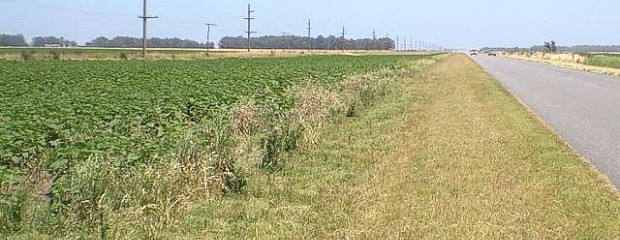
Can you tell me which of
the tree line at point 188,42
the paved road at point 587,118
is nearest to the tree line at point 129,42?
the tree line at point 188,42

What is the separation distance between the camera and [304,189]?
23.2 ft

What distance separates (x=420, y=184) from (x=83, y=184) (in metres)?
3.61

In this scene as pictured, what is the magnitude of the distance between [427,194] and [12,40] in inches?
5926

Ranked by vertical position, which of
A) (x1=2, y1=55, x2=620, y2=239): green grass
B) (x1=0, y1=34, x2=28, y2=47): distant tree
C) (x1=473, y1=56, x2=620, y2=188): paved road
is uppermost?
(x1=0, y1=34, x2=28, y2=47): distant tree

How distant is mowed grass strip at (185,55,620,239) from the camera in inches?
217

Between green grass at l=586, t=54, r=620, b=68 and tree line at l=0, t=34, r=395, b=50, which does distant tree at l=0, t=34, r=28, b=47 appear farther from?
green grass at l=586, t=54, r=620, b=68

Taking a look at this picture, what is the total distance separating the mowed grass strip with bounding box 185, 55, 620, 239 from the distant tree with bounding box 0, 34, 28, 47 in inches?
5599

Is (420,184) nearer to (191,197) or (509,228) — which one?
(509,228)

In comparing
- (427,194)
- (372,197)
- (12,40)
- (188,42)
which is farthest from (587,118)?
(188,42)

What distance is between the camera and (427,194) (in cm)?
672

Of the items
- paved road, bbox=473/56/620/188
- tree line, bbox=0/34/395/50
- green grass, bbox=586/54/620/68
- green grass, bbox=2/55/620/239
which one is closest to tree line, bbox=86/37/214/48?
tree line, bbox=0/34/395/50

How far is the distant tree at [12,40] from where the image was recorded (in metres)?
136

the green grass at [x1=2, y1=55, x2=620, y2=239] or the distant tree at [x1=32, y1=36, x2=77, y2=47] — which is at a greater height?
the distant tree at [x1=32, y1=36, x2=77, y2=47]

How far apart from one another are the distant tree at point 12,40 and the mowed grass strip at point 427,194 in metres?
142
